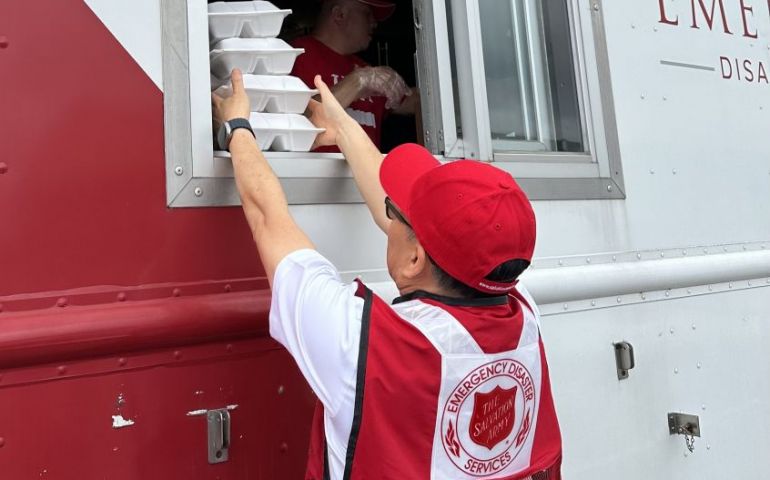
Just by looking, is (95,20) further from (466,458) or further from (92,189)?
(466,458)

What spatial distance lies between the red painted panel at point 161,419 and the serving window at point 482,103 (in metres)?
0.36

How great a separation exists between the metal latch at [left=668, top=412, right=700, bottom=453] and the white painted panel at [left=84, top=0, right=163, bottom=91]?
1.77 metres

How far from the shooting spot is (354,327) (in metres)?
1.15

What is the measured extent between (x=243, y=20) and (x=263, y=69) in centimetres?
12

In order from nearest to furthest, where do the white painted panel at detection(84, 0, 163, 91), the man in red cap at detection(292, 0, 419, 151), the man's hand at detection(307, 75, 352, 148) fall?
the white painted panel at detection(84, 0, 163, 91) → the man's hand at detection(307, 75, 352, 148) → the man in red cap at detection(292, 0, 419, 151)

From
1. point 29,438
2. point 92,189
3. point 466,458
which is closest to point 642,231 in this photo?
point 466,458

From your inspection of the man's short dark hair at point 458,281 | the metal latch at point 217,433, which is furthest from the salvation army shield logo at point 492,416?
the metal latch at point 217,433

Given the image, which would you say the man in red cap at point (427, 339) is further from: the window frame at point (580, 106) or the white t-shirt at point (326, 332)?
the window frame at point (580, 106)

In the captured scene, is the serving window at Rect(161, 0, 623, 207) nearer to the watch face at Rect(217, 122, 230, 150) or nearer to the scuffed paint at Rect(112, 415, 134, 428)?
the watch face at Rect(217, 122, 230, 150)

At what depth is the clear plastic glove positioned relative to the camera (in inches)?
81.1

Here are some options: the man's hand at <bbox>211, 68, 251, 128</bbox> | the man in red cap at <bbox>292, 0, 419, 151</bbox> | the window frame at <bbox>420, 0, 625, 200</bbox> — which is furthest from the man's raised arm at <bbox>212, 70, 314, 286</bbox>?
the man in red cap at <bbox>292, 0, 419, 151</bbox>

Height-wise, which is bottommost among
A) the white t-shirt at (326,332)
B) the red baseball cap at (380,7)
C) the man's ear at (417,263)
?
the white t-shirt at (326,332)

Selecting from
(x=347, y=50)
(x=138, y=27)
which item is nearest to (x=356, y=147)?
(x=138, y=27)

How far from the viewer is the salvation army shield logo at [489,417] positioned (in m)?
1.19
